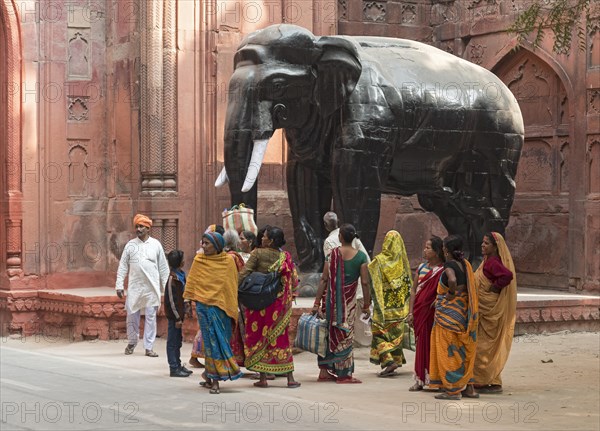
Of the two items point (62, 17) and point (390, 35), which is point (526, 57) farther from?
point (62, 17)

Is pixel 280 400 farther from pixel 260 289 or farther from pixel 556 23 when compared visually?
pixel 556 23

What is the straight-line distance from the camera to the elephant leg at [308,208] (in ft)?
45.0

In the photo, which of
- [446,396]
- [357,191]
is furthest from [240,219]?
[446,396]

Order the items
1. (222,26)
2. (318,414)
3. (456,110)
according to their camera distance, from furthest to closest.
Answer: (222,26) → (456,110) → (318,414)

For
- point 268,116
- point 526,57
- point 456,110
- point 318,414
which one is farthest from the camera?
point 526,57

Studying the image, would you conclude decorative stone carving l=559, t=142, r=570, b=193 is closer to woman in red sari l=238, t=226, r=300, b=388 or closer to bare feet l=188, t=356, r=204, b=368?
Answer: bare feet l=188, t=356, r=204, b=368

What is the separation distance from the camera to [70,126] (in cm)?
1553

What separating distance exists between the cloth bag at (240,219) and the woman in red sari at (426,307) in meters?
2.58

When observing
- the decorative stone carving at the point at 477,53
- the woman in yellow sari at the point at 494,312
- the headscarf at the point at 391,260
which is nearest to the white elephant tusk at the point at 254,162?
the headscarf at the point at 391,260

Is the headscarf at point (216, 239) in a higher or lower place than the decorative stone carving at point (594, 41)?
lower

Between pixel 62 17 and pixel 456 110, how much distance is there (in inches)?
186

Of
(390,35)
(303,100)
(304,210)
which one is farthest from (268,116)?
(390,35)

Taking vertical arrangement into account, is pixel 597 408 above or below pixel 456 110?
below

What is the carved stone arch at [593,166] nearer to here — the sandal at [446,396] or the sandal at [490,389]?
the sandal at [490,389]
